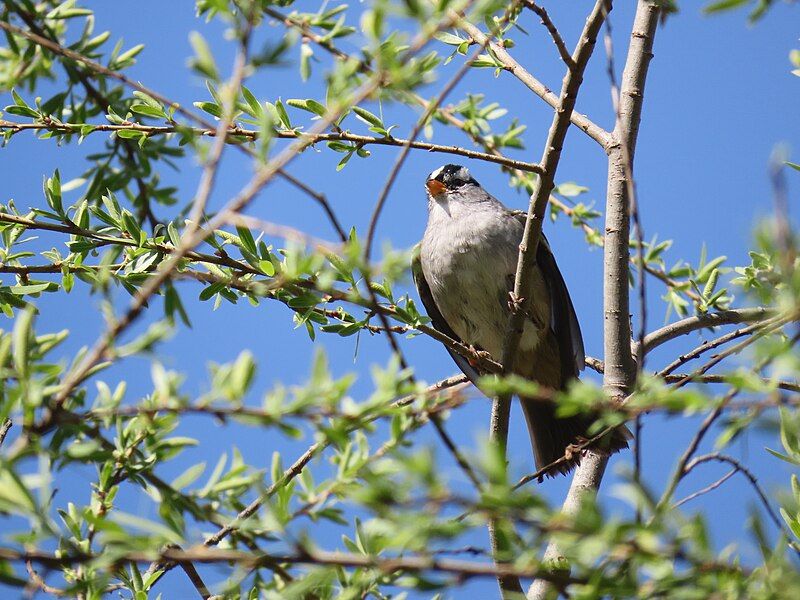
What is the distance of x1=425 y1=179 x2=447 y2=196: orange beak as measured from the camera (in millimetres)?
5602

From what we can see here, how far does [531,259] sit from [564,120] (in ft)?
2.10

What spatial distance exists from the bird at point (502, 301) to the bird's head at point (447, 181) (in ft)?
1.00

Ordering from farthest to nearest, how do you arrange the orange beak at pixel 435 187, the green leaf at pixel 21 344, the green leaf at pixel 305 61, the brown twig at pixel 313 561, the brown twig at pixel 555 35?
the orange beak at pixel 435 187
the green leaf at pixel 305 61
the brown twig at pixel 555 35
the green leaf at pixel 21 344
the brown twig at pixel 313 561

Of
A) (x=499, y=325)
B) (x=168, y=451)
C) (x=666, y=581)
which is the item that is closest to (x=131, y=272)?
(x=168, y=451)

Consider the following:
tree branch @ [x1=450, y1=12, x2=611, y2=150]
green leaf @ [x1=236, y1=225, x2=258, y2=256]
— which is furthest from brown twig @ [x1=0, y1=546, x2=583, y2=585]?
tree branch @ [x1=450, y1=12, x2=611, y2=150]

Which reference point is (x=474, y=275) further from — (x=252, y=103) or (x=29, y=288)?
(x=29, y=288)

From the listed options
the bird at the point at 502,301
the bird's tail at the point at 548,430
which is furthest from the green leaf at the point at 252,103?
the bird's tail at the point at 548,430

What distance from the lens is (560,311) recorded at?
5047mm

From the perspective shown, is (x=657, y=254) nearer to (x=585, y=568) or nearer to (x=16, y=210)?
(x=16, y=210)

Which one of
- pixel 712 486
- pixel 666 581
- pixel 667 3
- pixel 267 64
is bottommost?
pixel 666 581

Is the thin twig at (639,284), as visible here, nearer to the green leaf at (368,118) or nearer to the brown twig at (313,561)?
the brown twig at (313,561)

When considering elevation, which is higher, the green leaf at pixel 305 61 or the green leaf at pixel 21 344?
the green leaf at pixel 305 61

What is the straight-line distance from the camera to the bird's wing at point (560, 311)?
4.93 m

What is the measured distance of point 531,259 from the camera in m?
3.31
